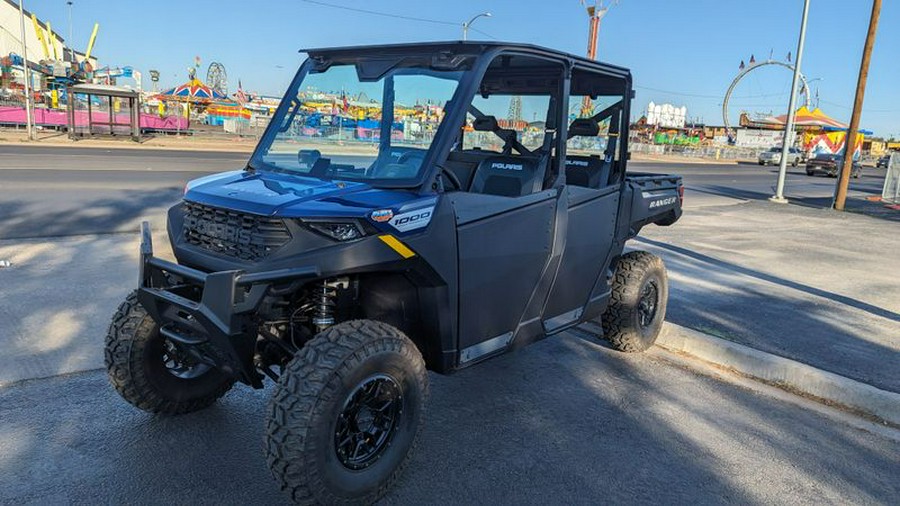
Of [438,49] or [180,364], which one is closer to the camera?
[438,49]

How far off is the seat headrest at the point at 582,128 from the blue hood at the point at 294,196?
178 centimetres

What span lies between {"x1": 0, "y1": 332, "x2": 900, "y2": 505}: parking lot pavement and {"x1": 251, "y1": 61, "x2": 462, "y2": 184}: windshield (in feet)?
5.13

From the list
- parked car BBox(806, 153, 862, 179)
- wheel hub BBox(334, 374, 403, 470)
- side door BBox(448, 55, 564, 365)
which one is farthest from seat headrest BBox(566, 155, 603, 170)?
parked car BBox(806, 153, 862, 179)

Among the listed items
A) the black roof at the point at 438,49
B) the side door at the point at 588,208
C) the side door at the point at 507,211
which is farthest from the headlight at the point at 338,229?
the side door at the point at 588,208

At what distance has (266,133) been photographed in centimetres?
410

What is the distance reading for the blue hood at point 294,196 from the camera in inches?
117

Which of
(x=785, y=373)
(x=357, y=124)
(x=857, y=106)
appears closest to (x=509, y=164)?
(x=357, y=124)

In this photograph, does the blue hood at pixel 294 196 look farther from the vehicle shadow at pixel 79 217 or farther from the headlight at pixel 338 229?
the vehicle shadow at pixel 79 217

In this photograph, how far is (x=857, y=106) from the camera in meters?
18.9

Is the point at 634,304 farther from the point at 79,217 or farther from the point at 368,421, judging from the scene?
the point at 79,217

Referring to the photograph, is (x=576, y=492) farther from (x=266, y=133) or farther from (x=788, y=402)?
(x=266, y=133)

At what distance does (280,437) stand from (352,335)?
534 mm

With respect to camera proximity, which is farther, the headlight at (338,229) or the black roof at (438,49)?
the black roof at (438,49)

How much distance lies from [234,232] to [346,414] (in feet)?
3.31
